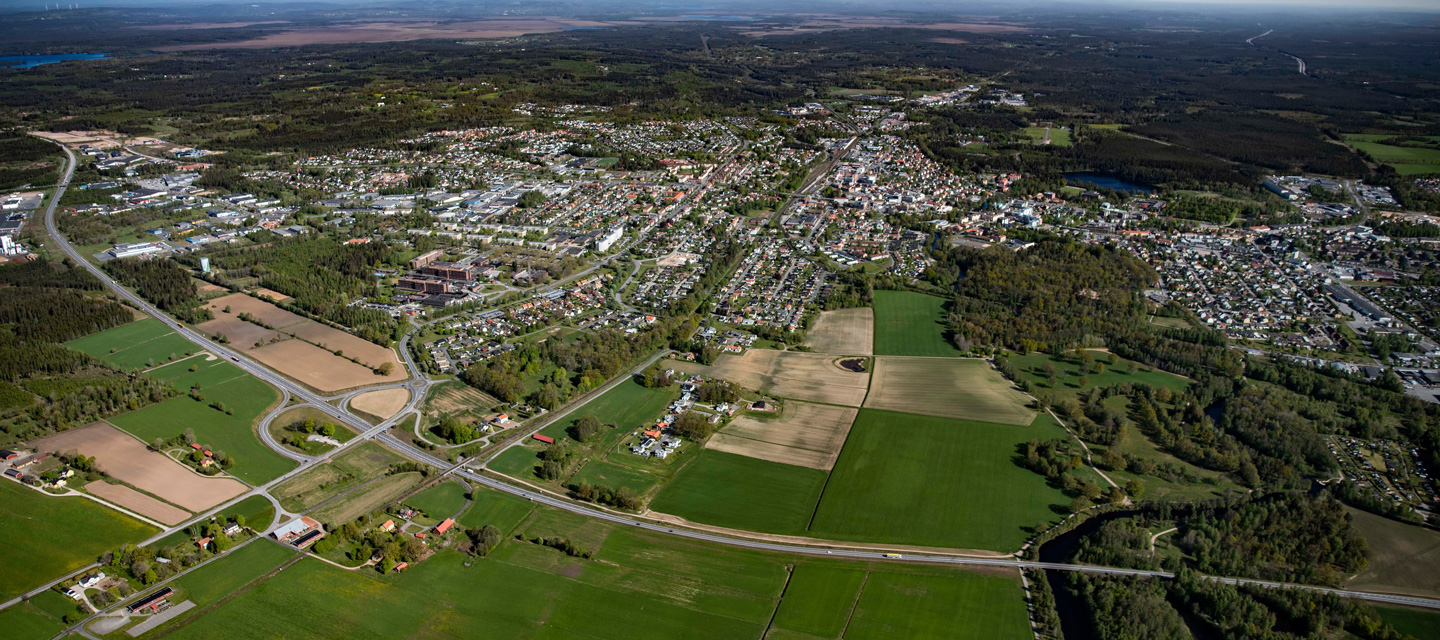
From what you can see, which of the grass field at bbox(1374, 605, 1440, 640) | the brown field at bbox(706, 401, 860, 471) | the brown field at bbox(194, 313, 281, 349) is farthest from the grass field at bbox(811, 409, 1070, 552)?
the brown field at bbox(194, 313, 281, 349)

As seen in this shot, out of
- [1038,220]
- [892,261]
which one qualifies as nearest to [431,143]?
[892,261]

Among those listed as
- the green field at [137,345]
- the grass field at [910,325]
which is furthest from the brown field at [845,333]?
the green field at [137,345]

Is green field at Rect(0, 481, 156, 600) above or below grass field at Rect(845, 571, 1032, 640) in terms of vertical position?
above

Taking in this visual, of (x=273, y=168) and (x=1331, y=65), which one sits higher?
(x=1331, y=65)

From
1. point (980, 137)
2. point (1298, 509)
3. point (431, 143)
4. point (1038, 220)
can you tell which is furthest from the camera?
point (980, 137)

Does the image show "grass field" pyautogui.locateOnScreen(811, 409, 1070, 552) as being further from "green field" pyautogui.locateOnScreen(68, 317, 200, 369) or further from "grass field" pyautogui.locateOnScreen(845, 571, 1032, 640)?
"green field" pyautogui.locateOnScreen(68, 317, 200, 369)

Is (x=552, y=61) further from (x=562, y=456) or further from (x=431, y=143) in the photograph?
(x=562, y=456)
